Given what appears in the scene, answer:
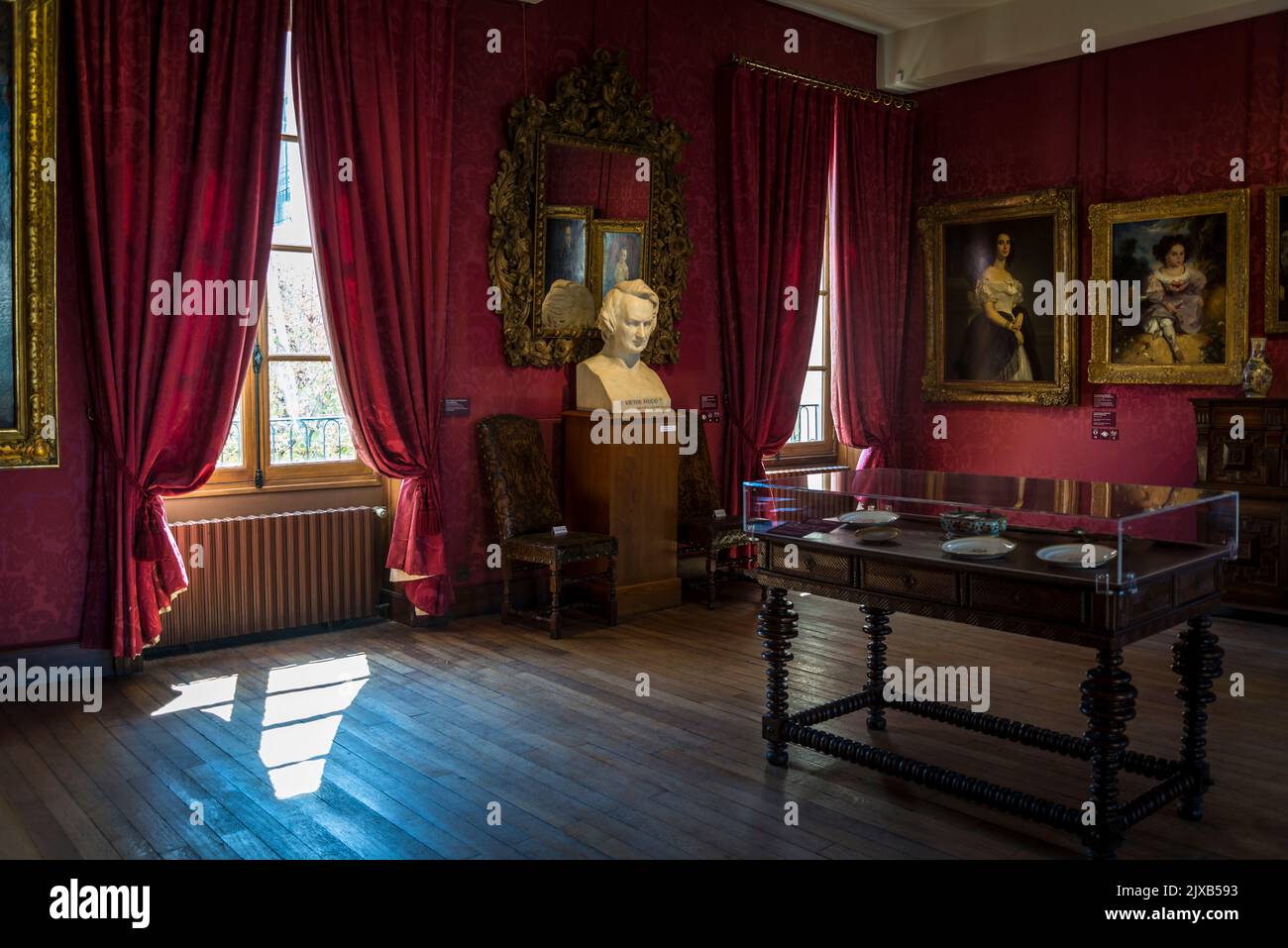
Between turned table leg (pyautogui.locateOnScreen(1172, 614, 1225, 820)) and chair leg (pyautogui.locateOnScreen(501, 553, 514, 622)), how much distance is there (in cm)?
417

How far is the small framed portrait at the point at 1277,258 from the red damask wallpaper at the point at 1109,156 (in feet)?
0.39

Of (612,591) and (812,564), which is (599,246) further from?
(812,564)

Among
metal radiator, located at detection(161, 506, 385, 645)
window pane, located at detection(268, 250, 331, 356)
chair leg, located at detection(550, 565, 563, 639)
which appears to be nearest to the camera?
metal radiator, located at detection(161, 506, 385, 645)

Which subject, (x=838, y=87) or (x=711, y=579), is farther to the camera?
(x=838, y=87)

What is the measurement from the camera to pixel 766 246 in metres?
8.87

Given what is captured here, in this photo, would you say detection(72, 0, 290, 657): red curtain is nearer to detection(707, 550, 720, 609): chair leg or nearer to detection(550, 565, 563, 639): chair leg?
detection(550, 565, 563, 639): chair leg

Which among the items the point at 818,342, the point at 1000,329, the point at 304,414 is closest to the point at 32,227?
the point at 304,414

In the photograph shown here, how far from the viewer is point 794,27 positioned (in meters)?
9.16

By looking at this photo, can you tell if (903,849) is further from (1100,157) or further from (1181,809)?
(1100,157)

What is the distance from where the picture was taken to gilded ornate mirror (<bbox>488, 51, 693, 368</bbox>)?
7.48 meters

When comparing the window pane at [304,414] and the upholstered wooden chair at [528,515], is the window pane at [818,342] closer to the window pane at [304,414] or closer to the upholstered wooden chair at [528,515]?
the upholstered wooden chair at [528,515]

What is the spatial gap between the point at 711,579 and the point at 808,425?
2684 millimetres

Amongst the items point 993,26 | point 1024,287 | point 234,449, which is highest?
point 993,26

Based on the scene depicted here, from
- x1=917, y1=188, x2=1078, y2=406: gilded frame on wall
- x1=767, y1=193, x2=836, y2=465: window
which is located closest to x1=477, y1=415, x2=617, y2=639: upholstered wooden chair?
x1=767, y1=193, x2=836, y2=465: window
